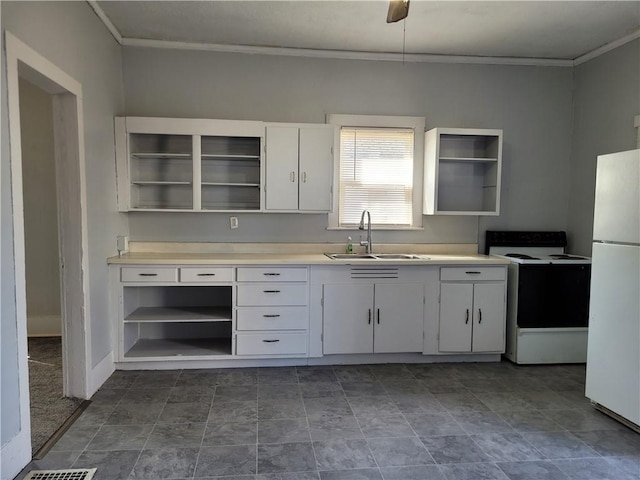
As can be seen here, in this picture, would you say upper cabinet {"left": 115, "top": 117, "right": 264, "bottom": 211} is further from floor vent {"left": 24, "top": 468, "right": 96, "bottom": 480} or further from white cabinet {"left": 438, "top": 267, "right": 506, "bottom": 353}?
floor vent {"left": 24, "top": 468, "right": 96, "bottom": 480}

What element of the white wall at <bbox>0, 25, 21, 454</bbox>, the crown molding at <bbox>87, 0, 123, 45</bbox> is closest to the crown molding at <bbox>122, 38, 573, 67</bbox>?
the crown molding at <bbox>87, 0, 123, 45</bbox>

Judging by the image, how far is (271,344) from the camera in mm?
3506

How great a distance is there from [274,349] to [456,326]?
1.54 meters

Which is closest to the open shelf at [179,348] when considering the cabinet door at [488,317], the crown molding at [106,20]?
the cabinet door at [488,317]

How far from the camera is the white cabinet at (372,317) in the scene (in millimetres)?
3555

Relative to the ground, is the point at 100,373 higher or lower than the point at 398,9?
lower

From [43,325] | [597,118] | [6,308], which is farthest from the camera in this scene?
[43,325]

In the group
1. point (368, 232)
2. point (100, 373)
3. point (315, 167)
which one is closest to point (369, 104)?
point (315, 167)

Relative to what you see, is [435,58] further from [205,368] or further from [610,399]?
[205,368]

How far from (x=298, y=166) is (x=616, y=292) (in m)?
2.45

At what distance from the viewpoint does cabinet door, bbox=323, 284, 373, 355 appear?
11.6ft

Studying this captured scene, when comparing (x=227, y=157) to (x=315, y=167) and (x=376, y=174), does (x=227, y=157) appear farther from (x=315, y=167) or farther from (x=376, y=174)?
(x=376, y=174)

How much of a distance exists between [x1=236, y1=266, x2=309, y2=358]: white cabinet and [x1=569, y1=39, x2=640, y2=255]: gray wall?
2712 millimetres

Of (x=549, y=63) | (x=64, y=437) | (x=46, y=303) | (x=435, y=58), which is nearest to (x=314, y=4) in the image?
(x=435, y=58)
